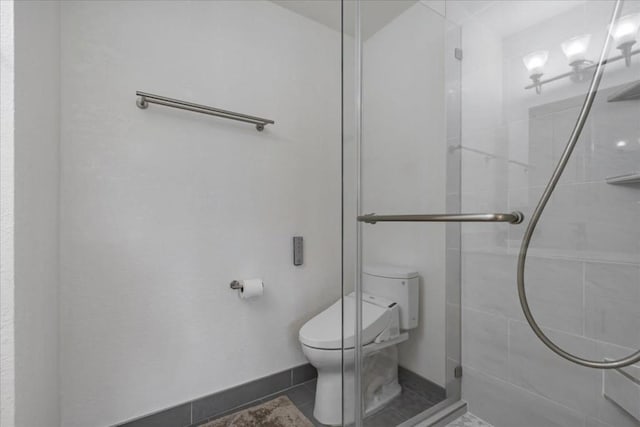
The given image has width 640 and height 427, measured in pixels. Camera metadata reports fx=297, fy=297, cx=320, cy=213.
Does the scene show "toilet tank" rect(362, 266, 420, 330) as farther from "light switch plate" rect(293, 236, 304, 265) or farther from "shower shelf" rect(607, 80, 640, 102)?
"shower shelf" rect(607, 80, 640, 102)

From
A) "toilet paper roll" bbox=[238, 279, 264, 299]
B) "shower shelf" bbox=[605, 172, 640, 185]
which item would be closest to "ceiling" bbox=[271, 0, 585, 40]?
"shower shelf" bbox=[605, 172, 640, 185]

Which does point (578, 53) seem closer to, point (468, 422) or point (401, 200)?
point (401, 200)

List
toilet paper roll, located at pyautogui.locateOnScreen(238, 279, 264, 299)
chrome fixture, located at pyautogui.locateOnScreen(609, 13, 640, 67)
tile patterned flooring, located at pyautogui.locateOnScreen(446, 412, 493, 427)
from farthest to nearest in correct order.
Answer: toilet paper roll, located at pyautogui.locateOnScreen(238, 279, 264, 299) < tile patterned flooring, located at pyautogui.locateOnScreen(446, 412, 493, 427) < chrome fixture, located at pyautogui.locateOnScreen(609, 13, 640, 67)

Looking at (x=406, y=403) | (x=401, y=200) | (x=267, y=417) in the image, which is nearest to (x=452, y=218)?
(x=401, y=200)

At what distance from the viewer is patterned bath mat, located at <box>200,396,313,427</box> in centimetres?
140

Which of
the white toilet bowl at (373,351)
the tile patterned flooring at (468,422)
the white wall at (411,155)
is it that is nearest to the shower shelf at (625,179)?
the white wall at (411,155)

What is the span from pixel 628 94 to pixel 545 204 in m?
0.31

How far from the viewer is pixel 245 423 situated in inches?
55.5

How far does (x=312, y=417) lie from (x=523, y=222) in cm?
Result: 130

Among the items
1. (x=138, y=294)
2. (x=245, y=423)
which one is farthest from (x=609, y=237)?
(x=138, y=294)

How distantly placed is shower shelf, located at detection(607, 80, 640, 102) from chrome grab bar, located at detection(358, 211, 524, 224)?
1.13 feet

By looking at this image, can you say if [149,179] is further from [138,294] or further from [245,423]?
[245,423]

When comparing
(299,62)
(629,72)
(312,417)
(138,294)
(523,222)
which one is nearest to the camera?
(629,72)

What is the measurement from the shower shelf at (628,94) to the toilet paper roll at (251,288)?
147cm
